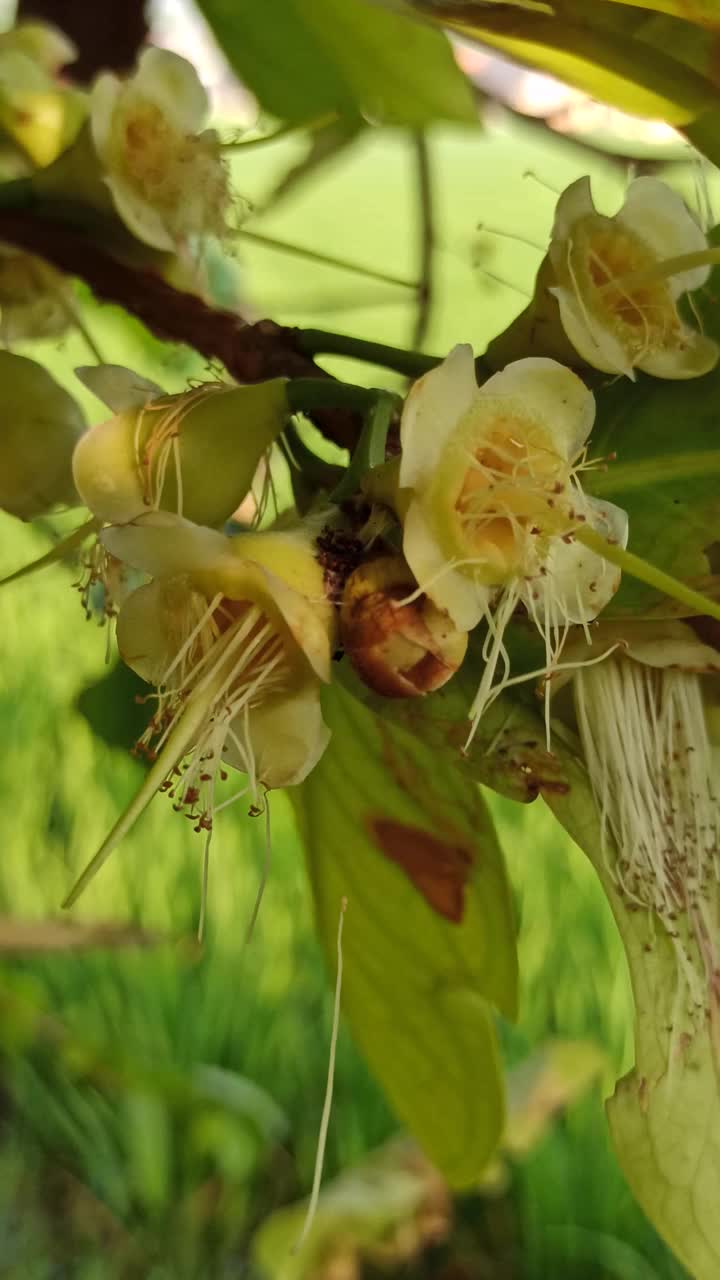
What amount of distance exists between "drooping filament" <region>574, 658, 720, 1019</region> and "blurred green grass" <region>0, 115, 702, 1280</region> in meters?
0.35

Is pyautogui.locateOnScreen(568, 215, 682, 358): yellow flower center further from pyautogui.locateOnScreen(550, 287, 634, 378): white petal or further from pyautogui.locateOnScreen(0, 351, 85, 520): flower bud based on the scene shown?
pyautogui.locateOnScreen(0, 351, 85, 520): flower bud

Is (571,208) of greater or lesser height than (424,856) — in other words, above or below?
above

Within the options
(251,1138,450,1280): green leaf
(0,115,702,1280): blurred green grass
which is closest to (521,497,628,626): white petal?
(0,115,702,1280): blurred green grass

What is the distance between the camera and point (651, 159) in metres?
0.50

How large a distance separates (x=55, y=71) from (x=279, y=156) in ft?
0.74

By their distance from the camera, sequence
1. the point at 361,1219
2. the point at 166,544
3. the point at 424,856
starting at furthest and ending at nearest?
the point at 361,1219, the point at 424,856, the point at 166,544

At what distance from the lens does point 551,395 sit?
21 centimetres

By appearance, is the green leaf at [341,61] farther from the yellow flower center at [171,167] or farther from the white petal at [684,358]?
the white petal at [684,358]

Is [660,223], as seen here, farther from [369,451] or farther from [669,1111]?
[669,1111]

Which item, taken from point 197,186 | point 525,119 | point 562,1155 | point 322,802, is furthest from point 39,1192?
point 525,119

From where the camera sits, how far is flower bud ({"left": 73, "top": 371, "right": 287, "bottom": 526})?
21cm

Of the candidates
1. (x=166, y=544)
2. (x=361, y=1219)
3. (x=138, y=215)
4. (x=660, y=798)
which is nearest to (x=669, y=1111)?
(x=660, y=798)

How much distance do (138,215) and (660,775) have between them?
0.74 feet

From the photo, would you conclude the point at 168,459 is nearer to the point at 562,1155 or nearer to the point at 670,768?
the point at 670,768
